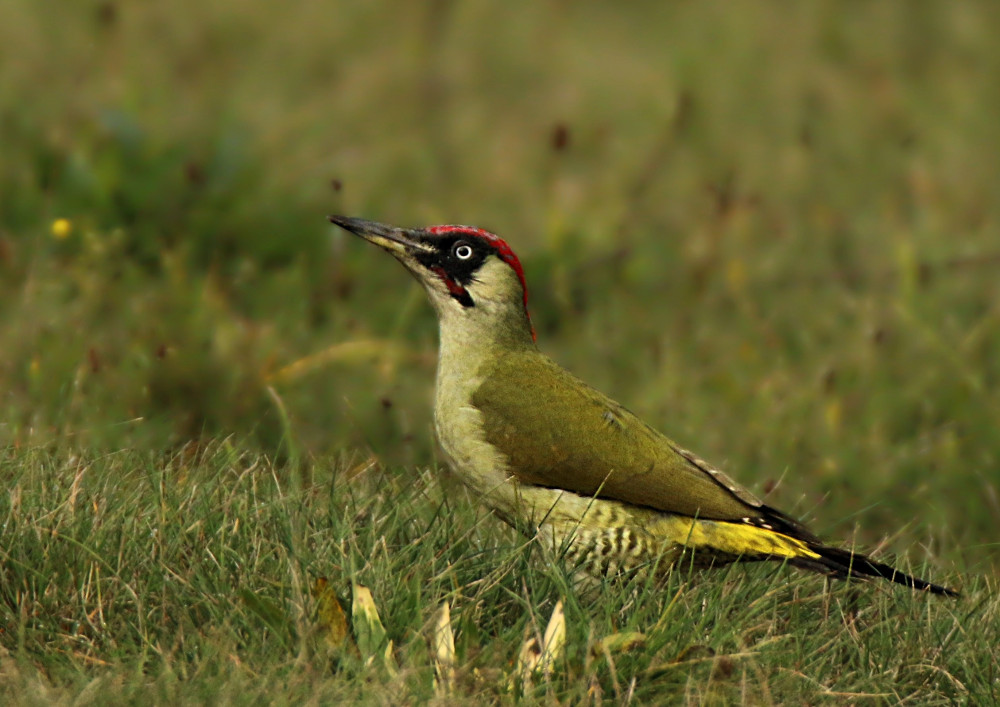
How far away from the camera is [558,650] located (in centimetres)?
315

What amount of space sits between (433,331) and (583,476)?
7.92 feet

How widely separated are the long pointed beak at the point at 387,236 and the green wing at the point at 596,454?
466 mm

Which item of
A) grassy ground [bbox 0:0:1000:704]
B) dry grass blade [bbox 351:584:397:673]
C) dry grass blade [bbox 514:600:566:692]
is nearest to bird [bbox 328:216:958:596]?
grassy ground [bbox 0:0:1000:704]

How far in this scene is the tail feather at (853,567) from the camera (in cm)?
372

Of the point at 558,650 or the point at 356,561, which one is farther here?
the point at 356,561

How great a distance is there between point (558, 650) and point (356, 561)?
562 mm

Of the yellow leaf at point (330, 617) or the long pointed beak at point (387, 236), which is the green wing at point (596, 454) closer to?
the long pointed beak at point (387, 236)

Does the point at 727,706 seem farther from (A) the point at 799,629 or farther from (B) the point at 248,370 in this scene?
(B) the point at 248,370

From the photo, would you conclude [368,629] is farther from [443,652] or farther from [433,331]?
[433,331]

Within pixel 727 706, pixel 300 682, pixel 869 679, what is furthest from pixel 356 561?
pixel 869 679

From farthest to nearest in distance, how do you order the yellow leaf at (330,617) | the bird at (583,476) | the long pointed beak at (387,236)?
the long pointed beak at (387,236)
the bird at (583,476)
the yellow leaf at (330,617)

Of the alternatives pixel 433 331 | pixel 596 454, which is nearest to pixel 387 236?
pixel 596 454

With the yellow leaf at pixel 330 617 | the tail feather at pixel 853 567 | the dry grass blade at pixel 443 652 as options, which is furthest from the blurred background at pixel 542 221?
the dry grass blade at pixel 443 652

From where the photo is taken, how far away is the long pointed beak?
4371mm
